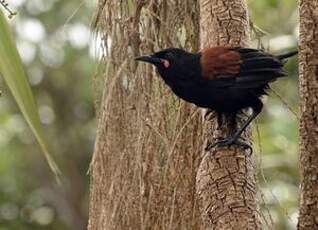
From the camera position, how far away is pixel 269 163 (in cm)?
393

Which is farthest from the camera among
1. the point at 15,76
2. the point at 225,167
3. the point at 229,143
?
the point at 229,143

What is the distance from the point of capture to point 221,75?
2.11m

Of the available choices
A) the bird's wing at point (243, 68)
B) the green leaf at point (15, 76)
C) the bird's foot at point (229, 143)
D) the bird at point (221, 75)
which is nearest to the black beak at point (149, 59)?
the bird at point (221, 75)

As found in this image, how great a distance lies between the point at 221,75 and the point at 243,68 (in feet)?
0.20

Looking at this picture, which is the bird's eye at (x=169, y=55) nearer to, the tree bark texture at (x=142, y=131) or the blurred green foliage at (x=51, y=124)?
the tree bark texture at (x=142, y=131)

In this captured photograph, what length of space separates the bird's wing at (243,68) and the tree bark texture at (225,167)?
1.5 inches

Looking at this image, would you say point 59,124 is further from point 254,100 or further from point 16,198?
point 254,100

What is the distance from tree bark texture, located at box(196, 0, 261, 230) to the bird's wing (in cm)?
4

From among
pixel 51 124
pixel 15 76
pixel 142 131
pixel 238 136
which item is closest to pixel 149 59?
pixel 142 131

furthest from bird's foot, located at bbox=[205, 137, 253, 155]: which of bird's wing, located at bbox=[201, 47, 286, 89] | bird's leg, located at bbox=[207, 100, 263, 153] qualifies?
bird's wing, located at bbox=[201, 47, 286, 89]

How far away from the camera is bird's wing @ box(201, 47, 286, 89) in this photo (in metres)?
2.01

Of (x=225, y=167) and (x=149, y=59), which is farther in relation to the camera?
(x=149, y=59)

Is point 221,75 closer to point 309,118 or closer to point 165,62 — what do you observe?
point 165,62

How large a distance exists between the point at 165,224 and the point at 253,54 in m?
0.46
